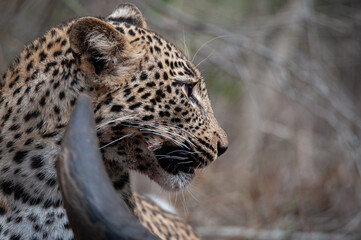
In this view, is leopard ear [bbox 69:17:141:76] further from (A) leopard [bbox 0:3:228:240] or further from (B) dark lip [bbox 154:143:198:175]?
(B) dark lip [bbox 154:143:198:175]

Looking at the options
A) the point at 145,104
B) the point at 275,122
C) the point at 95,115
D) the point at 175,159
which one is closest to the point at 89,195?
the point at 95,115

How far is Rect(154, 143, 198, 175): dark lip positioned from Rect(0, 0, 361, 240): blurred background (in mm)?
2243

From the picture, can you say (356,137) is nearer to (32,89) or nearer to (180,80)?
(180,80)

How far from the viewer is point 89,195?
81.2 inches

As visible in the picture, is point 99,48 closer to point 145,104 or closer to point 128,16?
point 145,104

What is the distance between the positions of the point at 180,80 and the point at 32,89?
0.90m

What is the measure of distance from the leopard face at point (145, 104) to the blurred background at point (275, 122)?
2.25 metres

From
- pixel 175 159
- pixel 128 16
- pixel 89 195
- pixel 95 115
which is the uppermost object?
pixel 128 16

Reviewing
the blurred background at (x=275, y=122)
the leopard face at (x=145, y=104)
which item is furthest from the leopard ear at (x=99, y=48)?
the blurred background at (x=275, y=122)

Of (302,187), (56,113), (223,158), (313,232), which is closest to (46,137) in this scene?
(56,113)

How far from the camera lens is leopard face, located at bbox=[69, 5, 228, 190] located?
2982mm

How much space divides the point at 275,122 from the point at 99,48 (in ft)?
19.4

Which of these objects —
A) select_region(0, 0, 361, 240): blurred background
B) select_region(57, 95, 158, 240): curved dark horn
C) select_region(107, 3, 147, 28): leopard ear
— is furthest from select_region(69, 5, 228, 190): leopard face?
select_region(0, 0, 361, 240): blurred background

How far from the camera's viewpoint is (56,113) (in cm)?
297
